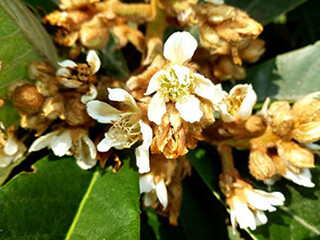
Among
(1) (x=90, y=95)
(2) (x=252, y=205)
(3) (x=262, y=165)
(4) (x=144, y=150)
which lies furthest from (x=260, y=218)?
(1) (x=90, y=95)

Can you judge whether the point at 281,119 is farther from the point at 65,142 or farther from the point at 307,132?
the point at 65,142

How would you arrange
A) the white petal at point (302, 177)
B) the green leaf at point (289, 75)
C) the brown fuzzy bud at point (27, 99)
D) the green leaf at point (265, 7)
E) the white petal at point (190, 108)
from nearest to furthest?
the white petal at point (190, 108)
the brown fuzzy bud at point (27, 99)
the white petal at point (302, 177)
the green leaf at point (289, 75)
the green leaf at point (265, 7)

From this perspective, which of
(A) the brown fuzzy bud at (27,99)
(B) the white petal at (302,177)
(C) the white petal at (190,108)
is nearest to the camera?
(C) the white petal at (190,108)

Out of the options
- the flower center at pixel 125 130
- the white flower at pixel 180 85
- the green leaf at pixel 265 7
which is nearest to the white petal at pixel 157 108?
the white flower at pixel 180 85

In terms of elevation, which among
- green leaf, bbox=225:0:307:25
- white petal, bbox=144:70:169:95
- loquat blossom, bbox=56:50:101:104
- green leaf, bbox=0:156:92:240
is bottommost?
green leaf, bbox=0:156:92:240

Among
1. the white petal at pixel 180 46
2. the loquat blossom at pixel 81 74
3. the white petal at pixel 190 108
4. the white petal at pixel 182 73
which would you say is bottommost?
the loquat blossom at pixel 81 74

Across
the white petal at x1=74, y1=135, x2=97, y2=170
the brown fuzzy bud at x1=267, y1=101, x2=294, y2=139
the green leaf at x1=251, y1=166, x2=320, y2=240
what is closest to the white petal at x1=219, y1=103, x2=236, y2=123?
the brown fuzzy bud at x1=267, y1=101, x2=294, y2=139

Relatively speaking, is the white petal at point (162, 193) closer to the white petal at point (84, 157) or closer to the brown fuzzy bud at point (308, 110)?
the white petal at point (84, 157)

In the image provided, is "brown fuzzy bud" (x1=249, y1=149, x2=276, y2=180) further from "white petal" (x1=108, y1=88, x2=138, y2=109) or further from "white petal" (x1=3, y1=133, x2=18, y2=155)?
"white petal" (x1=3, y1=133, x2=18, y2=155)
